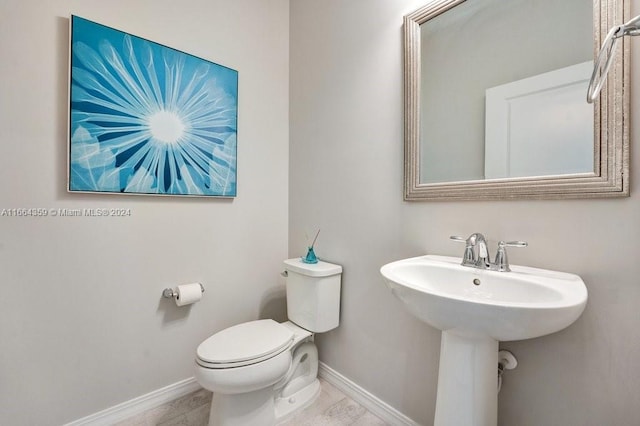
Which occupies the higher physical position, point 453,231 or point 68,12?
point 68,12

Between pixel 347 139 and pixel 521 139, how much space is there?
797 millimetres

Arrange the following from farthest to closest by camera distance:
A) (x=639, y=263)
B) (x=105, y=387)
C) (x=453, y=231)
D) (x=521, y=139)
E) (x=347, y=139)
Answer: (x=347, y=139) < (x=105, y=387) < (x=453, y=231) < (x=521, y=139) < (x=639, y=263)

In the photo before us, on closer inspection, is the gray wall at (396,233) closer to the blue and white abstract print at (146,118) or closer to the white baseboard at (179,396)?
the white baseboard at (179,396)

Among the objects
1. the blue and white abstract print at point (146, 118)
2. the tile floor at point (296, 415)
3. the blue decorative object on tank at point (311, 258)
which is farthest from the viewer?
the blue decorative object on tank at point (311, 258)

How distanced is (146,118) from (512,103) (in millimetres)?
1599

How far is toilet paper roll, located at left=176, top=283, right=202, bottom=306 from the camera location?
1.43m

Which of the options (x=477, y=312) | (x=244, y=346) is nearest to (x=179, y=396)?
(x=244, y=346)

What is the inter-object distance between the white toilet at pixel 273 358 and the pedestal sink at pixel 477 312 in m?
0.62

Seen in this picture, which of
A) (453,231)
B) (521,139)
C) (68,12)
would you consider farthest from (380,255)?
(68,12)

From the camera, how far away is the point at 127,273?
1.37 meters

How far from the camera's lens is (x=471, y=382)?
867 mm

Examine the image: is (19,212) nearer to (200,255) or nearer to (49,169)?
(49,169)

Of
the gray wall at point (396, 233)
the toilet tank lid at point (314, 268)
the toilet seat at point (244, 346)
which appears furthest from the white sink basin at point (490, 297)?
the toilet seat at point (244, 346)

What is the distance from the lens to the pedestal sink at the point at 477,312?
0.67m
